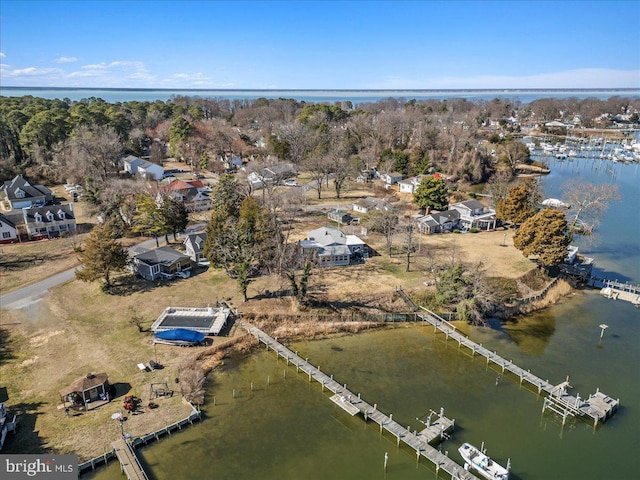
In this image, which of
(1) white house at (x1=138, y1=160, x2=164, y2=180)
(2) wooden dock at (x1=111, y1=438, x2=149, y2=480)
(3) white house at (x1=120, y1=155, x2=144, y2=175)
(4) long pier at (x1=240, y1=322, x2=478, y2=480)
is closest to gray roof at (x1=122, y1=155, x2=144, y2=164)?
(3) white house at (x1=120, y1=155, x2=144, y2=175)

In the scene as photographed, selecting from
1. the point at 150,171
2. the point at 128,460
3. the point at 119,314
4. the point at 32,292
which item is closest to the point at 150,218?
the point at 32,292

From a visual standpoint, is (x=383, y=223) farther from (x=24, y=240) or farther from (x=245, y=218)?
(x=24, y=240)

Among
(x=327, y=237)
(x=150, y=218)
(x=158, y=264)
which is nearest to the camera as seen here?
(x=158, y=264)

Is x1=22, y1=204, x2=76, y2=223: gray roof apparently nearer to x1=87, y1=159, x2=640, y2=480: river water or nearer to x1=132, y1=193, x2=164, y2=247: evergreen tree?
x1=132, y1=193, x2=164, y2=247: evergreen tree

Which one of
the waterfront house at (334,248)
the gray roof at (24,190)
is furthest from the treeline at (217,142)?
the waterfront house at (334,248)

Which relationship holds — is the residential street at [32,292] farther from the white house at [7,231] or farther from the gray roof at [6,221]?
the gray roof at [6,221]

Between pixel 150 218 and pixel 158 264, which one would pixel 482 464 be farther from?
pixel 150 218
